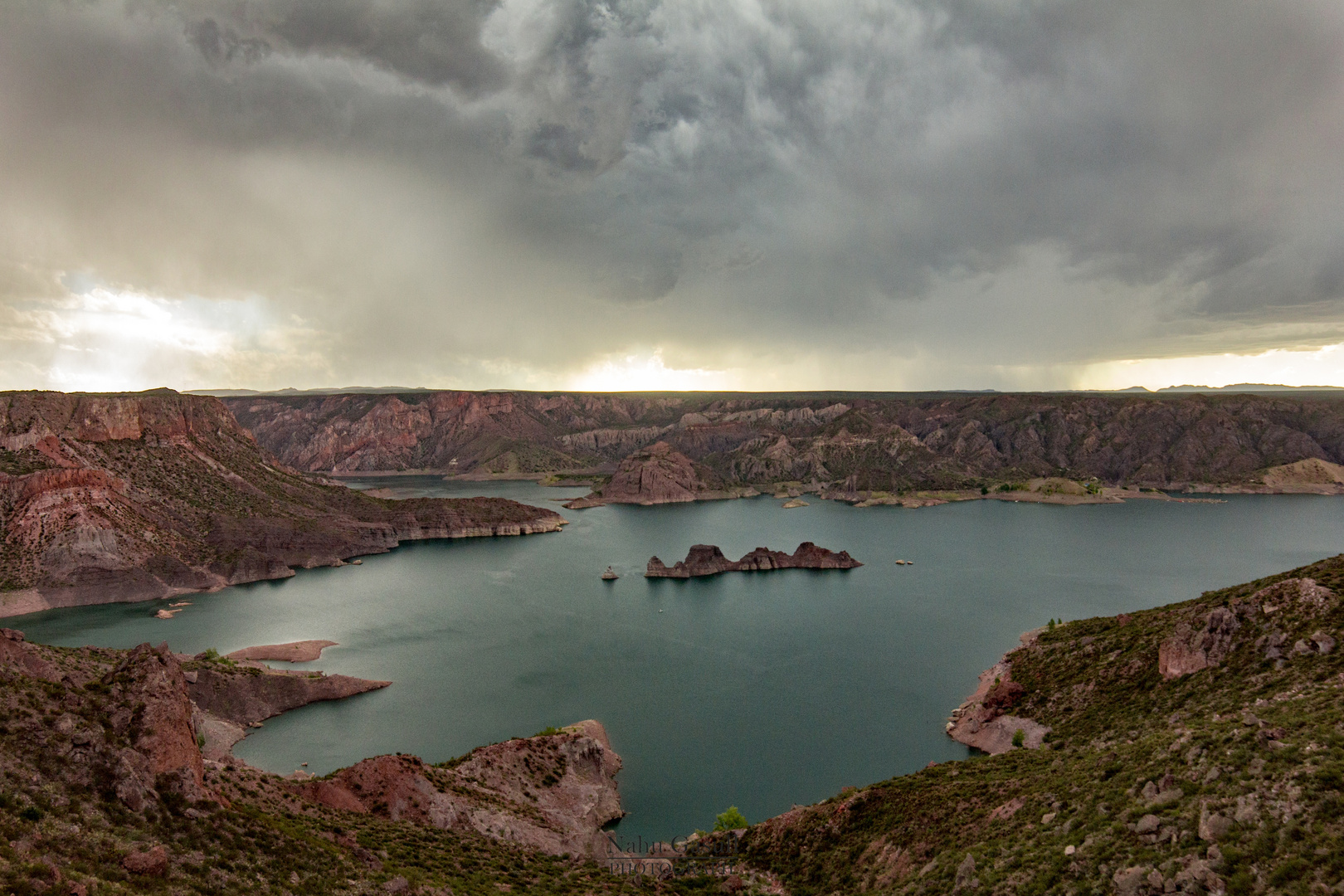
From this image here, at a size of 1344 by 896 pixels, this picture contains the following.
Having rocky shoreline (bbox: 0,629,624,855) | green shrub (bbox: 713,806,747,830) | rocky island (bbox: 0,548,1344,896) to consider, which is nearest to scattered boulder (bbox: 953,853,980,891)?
rocky island (bbox: 0,548,1344,896)

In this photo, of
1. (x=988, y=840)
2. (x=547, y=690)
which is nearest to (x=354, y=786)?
(x=988, y=840)

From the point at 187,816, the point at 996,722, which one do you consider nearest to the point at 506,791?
the point at 187,816

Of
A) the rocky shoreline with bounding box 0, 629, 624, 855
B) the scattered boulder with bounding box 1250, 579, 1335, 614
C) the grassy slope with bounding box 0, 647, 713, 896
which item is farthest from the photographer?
the scattered boulder with bounding box 1250, 579, 1335, 614

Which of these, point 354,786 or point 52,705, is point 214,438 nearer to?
point 354,786

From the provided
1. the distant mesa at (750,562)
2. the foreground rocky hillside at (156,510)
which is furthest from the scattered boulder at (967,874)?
the foreground rocky hillside at (156,510)

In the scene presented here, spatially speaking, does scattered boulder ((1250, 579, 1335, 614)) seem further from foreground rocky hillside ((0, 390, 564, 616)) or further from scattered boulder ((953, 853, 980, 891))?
foreground rocky hillside ((0, 390, 564, 616))

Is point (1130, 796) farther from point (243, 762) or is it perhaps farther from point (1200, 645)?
point (243, 762)

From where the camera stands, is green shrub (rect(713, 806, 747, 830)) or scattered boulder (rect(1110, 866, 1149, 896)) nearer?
scattered boulder (rect(1110, 866, 1149, 896))
